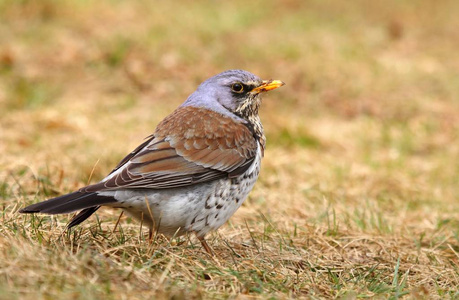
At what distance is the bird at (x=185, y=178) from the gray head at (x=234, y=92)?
103 mm


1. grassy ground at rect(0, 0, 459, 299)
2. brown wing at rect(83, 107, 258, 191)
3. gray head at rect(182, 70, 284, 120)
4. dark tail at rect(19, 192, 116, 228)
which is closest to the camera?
dark tail at rect(19, 192, 116, 228)

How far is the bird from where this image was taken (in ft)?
13.5

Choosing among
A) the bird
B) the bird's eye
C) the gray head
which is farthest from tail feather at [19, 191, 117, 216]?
the bird's eye

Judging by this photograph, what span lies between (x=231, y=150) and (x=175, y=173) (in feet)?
1.67

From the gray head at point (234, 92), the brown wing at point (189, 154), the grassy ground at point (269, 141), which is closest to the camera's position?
the grassy ground at point (269, 141)

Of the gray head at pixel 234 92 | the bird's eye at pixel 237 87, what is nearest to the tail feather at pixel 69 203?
the gray head at pixel 234 92

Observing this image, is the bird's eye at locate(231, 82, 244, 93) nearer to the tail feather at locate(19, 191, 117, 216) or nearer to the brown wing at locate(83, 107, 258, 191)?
the brown wing at locate(83, 107, 258, 191)

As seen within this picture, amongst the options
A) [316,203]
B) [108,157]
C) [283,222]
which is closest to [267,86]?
[283,222]

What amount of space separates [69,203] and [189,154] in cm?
98

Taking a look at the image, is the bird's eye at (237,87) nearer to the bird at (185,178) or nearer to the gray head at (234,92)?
the gray head at (234,92)

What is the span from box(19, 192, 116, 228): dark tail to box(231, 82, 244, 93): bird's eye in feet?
4.97

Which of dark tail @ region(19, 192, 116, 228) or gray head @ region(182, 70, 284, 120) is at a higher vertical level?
gray head @ region(182, 70, 284, 120)

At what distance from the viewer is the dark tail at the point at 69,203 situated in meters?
3.74

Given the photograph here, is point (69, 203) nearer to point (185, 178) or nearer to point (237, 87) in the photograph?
point (185, 178)
